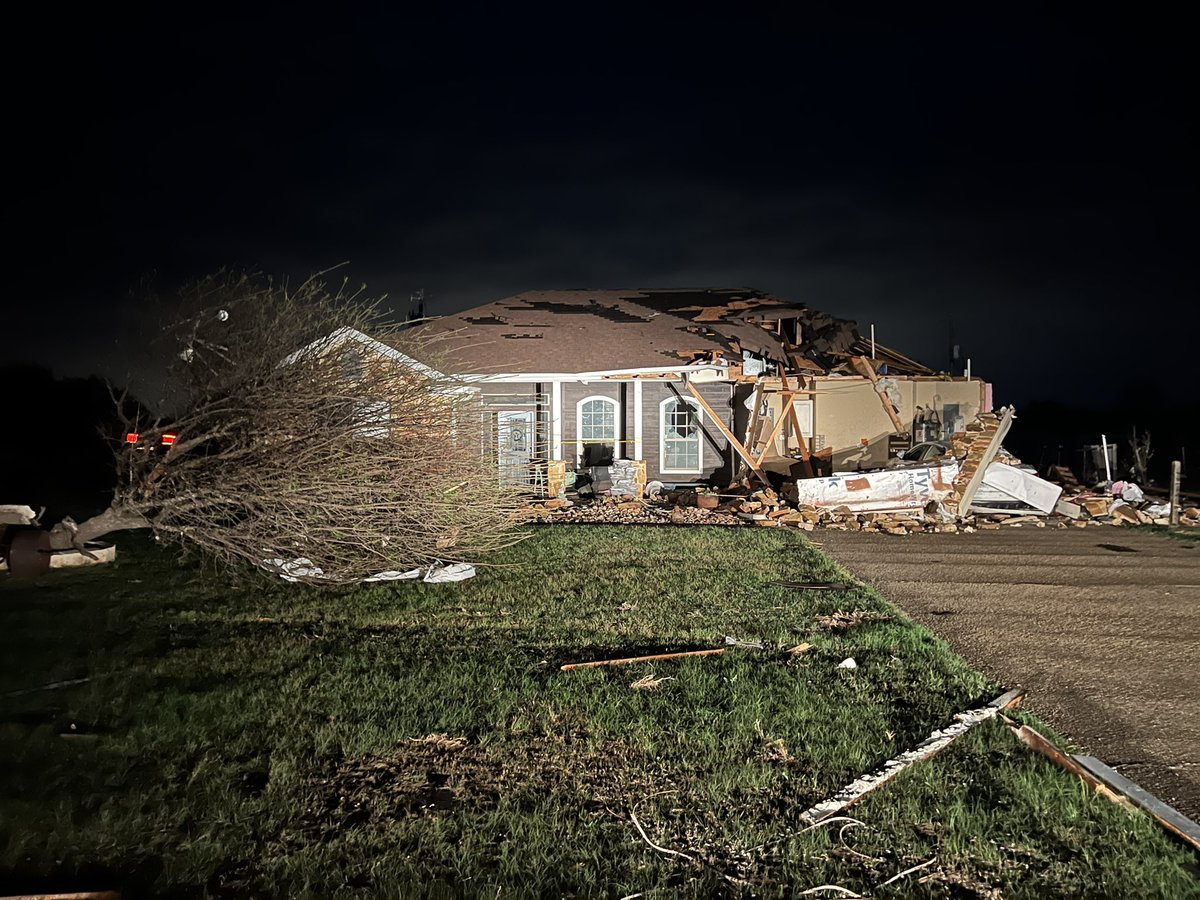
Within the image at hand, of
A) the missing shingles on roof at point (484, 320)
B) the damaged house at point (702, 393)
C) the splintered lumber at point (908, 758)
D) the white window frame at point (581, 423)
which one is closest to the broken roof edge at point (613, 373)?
the damaged house at point (702, 393)

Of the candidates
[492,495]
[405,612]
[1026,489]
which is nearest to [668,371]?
[1026,489]

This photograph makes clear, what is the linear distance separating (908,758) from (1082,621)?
180 inches

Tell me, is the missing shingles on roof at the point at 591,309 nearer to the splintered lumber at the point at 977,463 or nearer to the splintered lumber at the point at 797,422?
the splintered lumber at the point at 797,422

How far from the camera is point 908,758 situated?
15.2 ft

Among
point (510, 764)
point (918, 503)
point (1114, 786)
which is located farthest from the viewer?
point (918, 503)

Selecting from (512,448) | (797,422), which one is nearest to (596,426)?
(797,422)

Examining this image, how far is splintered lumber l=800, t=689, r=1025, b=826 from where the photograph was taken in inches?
160

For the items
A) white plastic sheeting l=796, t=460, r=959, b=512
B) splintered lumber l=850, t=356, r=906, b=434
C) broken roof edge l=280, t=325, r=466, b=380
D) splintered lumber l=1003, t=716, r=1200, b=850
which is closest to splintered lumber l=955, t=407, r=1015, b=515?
white plastic sheeting l=796, t=460, r=959, b=512

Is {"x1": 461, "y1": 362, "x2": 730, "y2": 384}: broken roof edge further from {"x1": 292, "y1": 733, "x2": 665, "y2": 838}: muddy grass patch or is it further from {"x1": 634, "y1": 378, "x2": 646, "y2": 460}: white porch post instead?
{"x1": 292, "y1": 733, "x2": 665, "y2": 838}: muddy grass patch

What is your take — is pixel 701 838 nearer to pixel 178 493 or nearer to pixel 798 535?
pixel 178 493

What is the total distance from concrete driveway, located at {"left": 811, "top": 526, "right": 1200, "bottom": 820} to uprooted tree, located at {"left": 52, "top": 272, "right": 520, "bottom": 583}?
16.9ft

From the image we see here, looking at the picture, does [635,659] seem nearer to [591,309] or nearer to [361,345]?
[361,345]

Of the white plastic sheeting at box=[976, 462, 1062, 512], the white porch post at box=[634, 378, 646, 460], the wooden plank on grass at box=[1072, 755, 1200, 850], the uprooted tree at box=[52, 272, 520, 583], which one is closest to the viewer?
the wooden plank on grass at box=[1072, 755, 1200, 850]

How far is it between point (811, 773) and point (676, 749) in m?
0.74
